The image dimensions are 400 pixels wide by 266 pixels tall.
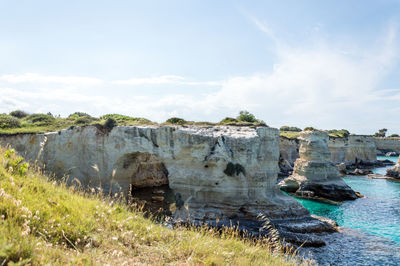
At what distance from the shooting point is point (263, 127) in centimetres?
1956

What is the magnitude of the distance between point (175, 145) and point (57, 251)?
15.0 m

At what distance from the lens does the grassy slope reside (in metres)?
3.09

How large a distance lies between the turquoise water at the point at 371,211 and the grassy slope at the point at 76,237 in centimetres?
1768

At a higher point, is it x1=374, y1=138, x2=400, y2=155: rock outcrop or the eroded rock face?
x1=374, y1=138, x2=400, y2=155: rock outcrop

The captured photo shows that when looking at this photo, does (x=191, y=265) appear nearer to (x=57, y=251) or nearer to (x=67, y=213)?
(x=57, y=251)

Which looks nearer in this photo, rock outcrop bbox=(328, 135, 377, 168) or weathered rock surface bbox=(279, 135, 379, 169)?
weathered rock surface bbox=(279, 135, 379, 169)

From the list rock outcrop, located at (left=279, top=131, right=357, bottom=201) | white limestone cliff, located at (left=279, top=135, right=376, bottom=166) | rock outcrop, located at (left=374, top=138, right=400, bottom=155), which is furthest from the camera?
rock outcrop, located at (left=374, top=138, right=400, bottom=155)

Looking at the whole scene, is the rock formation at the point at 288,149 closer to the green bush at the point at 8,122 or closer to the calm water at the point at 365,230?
the calm water at the point at 365,230

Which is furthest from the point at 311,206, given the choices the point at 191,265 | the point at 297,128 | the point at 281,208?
the point at 297,128

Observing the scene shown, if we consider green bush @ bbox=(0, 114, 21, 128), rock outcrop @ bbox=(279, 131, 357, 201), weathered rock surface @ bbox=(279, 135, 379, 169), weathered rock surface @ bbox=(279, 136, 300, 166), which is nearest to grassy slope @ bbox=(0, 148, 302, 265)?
green bush @ bbox=(0, 114, 21, 128)

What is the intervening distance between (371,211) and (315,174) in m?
7.63

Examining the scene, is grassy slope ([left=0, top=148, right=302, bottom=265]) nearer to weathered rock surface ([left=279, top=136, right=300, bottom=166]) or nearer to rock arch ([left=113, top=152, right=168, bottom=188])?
rock arch ([left=113, top=152, right=168, bottom=188])

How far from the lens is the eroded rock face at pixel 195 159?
17.4 metres

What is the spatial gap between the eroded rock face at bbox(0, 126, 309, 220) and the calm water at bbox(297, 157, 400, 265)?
363cm
